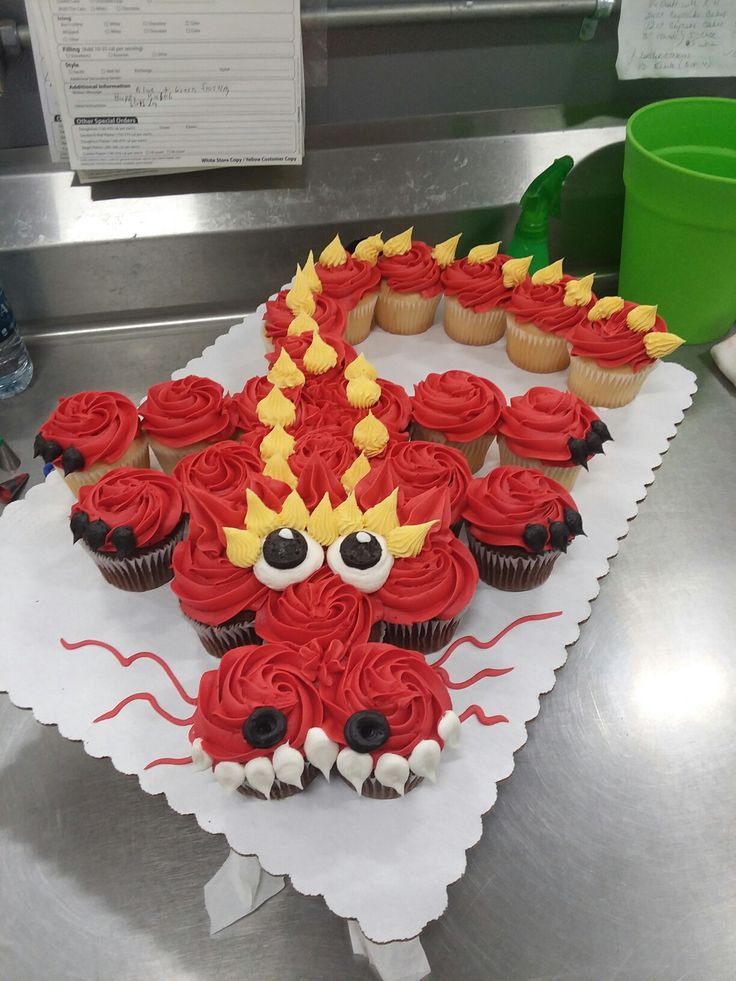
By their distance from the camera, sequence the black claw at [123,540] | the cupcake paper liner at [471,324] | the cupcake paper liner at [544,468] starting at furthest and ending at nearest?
the cupcake paper liner at [471,324], the cupcake paper liner at [544,468], the black claw at [123,540]

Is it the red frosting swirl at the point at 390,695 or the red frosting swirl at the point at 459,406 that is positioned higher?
the red frosting swirl at the point at 459,406

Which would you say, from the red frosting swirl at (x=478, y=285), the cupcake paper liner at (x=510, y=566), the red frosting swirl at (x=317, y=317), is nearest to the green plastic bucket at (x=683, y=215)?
the red frosting swirl at (x=478, y=285)

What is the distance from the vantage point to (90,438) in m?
1.28

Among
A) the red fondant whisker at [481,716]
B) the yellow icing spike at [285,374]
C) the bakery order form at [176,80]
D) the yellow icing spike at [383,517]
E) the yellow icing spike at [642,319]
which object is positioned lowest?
the red fondant whisker at [481,716]

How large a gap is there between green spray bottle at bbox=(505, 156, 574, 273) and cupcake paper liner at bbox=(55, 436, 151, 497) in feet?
3.30

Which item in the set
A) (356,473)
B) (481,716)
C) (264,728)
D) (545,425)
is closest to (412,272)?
(545,425)

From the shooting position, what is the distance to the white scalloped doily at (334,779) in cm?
93

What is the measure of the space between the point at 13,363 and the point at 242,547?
3.14 ft

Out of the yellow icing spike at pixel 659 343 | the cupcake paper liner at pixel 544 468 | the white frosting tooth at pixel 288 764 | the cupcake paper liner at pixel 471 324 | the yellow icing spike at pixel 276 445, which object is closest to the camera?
the white frosting tooth at pixel 288 764

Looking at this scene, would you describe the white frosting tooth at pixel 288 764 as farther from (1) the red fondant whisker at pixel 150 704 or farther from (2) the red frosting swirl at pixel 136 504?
(2) the red frosting swirl at pixel 136 504

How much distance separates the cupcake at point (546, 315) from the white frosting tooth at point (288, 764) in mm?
1045

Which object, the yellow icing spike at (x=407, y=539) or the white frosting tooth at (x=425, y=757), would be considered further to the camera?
the yellow icing spike at (x=407, y=539)

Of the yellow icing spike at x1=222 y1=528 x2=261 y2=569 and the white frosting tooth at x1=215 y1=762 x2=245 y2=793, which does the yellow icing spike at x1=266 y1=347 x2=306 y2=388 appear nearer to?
the yellow icing spike at x1=222 y1=528 x2=261 y2=569

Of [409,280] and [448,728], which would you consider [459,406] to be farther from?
[448,728]
